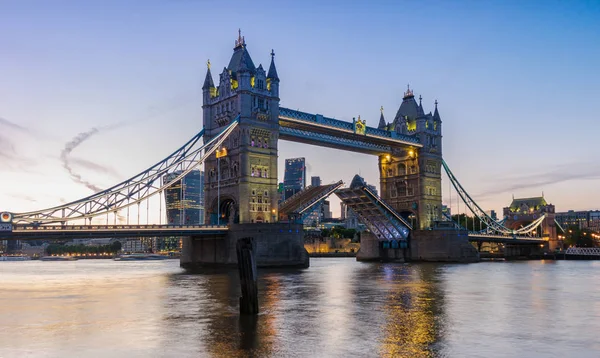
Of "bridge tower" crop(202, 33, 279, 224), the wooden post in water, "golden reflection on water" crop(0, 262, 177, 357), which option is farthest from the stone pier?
the wooden post in water

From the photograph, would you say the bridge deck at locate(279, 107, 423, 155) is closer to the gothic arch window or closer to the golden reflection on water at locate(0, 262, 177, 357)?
the gothic arch window

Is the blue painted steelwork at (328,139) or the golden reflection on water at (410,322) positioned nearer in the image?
the golden reflection on water at (410,322)

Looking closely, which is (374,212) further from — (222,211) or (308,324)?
(308,324)

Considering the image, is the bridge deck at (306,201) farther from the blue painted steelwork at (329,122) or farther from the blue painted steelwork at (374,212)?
the blue painted steelwork at (329,122)

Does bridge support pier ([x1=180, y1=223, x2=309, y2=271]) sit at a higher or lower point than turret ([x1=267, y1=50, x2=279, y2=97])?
lower

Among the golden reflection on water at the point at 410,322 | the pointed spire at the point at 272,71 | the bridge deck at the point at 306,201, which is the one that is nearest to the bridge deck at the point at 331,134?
the pointed spire at the point at 272,71

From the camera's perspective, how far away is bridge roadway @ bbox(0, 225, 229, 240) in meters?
50.3

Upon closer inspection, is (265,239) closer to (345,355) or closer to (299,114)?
(299,114)

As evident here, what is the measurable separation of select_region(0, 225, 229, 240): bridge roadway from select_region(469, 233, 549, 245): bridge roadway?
4489 centimetres

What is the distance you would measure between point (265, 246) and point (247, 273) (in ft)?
130

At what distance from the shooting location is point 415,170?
296ft

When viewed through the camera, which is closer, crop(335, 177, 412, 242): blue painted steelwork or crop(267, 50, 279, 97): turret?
crop(267, 50, 279, 97): turret

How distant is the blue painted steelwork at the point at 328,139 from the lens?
2800 inches

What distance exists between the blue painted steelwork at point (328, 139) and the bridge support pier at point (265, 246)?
12.6 meters
